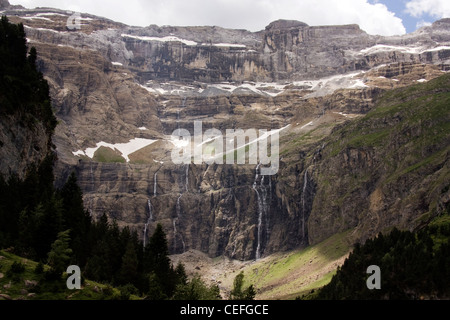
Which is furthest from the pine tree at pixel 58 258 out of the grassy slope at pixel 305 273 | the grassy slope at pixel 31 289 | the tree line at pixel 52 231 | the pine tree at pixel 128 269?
the grassy slope at pixel 305 273

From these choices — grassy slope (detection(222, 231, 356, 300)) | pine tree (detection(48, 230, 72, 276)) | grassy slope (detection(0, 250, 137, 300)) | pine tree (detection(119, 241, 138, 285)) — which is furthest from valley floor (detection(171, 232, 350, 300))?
pine tree (detection(48, 230, 72, 276))

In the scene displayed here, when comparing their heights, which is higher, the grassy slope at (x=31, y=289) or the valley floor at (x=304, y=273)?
the valley floor at (x=304, y=273)

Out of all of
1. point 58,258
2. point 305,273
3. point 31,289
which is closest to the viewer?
point 31,289

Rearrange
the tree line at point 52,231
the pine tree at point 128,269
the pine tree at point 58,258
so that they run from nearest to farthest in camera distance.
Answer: the pine tree at point 58,258
the tree line at point 52,231
the pine tree at point 128,269

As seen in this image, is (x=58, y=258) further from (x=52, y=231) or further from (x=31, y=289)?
(x=52, y=231)

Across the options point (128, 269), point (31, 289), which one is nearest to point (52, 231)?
point (128, 269)

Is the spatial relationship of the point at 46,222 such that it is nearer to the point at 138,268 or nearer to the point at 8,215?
the point at 8,215

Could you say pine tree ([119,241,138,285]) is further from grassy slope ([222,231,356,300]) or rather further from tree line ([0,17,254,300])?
grassy slope ([222,231,356,300])

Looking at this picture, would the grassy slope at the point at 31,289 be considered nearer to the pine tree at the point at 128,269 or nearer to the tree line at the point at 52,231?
the tree line at the point at 52,231
